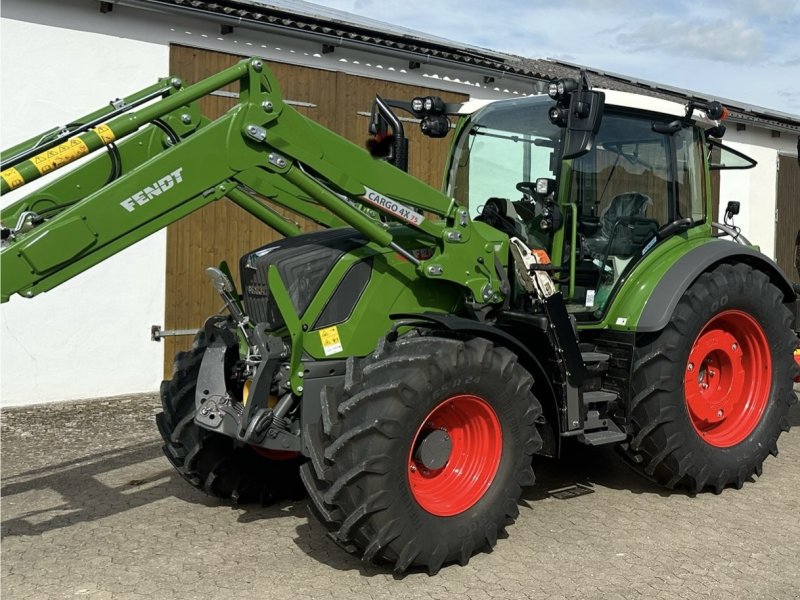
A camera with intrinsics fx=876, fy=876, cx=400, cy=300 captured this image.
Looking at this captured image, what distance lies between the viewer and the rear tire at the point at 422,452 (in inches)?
149

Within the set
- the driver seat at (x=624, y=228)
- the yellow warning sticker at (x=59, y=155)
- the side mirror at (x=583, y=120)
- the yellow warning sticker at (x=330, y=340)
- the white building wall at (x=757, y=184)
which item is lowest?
the yellow warning sticker at (x=330, y=340)

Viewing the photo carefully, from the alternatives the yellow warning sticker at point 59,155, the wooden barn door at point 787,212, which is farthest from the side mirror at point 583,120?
the wooden barn door at point 787,212

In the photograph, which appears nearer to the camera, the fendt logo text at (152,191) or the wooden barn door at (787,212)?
the fendt logo text at (152,191)

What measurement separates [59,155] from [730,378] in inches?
165

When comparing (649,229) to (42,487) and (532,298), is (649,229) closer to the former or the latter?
(532,298)

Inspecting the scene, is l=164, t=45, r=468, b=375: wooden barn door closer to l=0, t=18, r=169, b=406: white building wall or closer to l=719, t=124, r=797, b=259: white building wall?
l=0, t=18, r=169, b=406: white building wall

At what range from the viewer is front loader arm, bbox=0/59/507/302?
3.63 meters

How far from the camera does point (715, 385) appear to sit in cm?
559

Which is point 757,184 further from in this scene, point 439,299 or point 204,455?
point 204,455

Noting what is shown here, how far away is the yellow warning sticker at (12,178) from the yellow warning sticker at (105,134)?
0.40m

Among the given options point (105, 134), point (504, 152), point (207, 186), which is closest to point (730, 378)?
point (504, 152)

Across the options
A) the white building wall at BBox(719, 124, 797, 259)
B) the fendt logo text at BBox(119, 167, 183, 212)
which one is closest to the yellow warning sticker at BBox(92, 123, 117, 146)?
the fendt logo text at BBox(119, 167, 183, 212)

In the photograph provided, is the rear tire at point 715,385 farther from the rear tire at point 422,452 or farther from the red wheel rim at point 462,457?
the red wheel rim at point 462,457

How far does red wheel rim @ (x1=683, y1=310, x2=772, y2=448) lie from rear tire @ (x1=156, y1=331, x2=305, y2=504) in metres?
2.59
